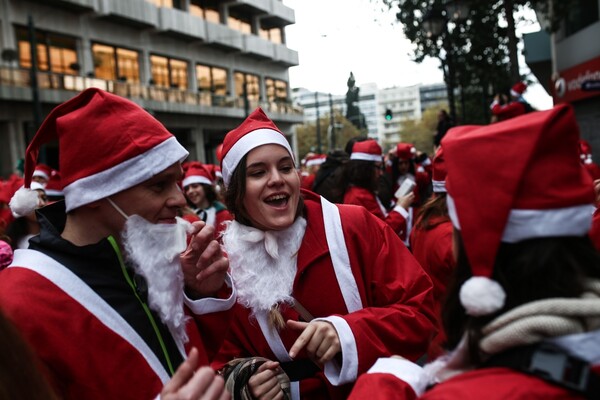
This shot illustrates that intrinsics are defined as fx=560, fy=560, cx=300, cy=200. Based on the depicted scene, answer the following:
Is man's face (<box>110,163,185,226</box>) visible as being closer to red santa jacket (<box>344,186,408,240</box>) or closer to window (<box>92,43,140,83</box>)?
red santa jacket (<box>344,186,408,240</box>)

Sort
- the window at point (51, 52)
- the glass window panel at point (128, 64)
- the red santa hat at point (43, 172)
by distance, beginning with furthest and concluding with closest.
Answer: the glass window panel at point (128, 64)
the window at point (51, 52)
the red santa hat at point (43, 172)

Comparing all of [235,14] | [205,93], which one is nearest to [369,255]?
[205,93]

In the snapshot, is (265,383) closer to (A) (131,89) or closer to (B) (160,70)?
(A) (131,89)

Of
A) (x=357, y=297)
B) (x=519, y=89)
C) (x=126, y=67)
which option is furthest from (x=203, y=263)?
(x=126, y=67)

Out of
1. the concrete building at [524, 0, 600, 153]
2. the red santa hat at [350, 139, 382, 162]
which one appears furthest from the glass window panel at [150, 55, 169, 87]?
the red santa hat at [350, 139, 382, 162]

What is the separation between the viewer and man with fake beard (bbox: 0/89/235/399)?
2.04m

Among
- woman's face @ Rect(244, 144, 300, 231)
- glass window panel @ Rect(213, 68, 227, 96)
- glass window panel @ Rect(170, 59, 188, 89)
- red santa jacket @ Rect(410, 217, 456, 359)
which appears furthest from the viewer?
glass window panel @ Rect(213, 68, 227, 96)

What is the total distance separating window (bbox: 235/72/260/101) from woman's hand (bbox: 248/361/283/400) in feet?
132

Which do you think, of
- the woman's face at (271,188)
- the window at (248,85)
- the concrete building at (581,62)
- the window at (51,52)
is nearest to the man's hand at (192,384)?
the woman's face at (271,188)

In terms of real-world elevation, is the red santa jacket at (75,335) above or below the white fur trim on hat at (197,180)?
below

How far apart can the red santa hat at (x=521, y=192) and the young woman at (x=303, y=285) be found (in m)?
1.02

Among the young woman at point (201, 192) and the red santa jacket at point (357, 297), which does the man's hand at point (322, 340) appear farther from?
the young woman at point (201, 192)

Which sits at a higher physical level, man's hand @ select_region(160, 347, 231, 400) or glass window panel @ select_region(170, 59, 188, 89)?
glass window panel @ select_region(170, 59, 188, 89)

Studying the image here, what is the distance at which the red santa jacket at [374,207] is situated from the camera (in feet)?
20.0
